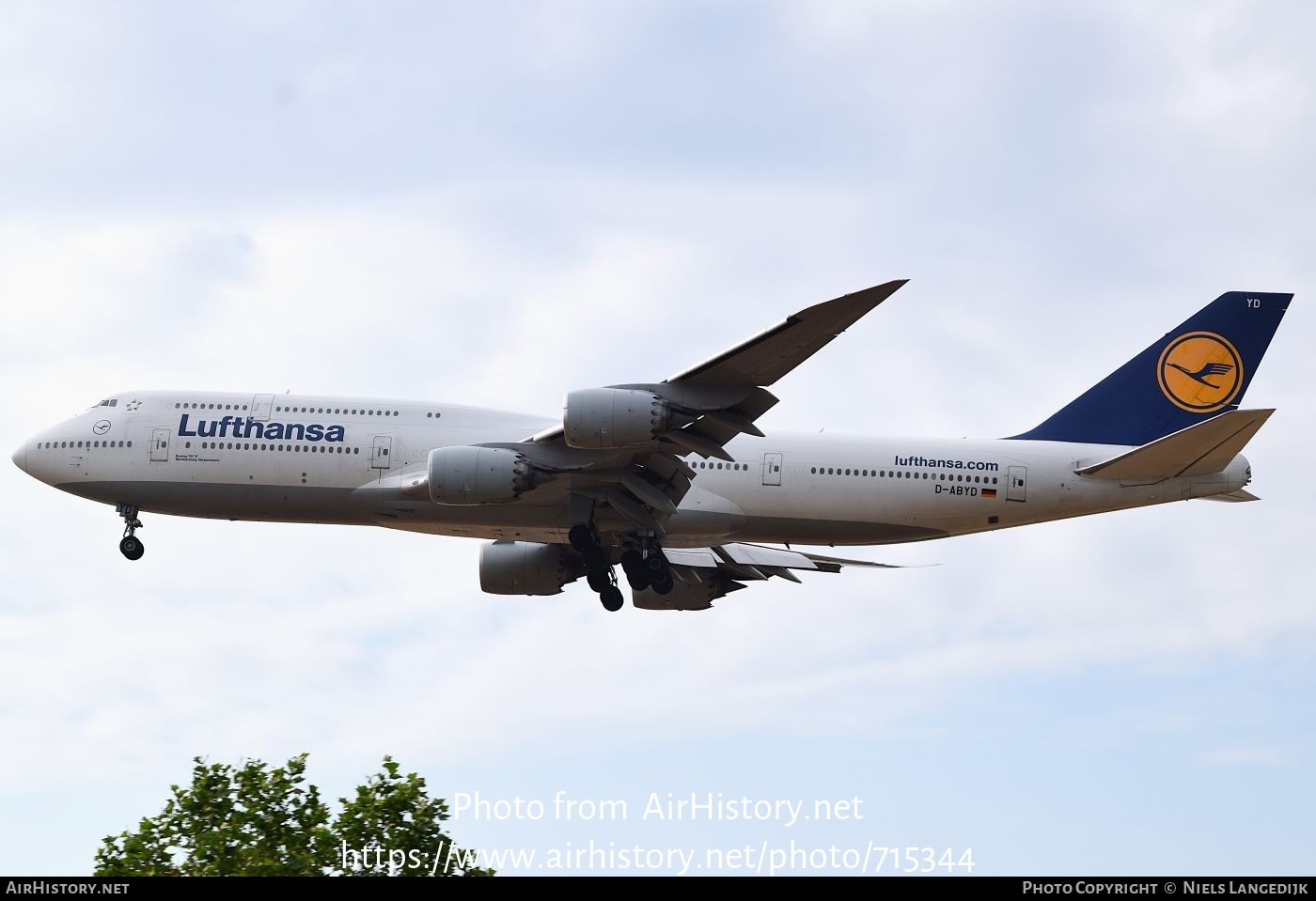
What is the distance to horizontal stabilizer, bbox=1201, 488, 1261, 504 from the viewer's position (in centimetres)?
3494

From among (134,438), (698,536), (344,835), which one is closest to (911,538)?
(698,536)

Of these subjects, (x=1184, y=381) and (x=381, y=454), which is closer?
(x=381, y=454)

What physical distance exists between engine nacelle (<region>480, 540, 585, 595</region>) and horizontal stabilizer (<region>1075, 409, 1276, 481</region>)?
1334 cm

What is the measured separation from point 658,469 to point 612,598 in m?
5.08

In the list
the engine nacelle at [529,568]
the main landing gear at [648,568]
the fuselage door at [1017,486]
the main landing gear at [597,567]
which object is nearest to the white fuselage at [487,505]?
the fuselage door at [1017,486]

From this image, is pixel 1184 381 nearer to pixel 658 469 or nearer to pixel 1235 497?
pixel 1235 497

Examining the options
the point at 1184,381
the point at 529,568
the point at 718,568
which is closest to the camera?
the point at 1184,381

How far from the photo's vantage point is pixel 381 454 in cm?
3528

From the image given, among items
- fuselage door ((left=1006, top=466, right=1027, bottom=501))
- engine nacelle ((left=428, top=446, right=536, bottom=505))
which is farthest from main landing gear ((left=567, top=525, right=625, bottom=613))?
fuselage door ((left=1006, top=466, right=1027, bottom=501))

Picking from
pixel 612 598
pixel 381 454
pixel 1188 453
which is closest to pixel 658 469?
pixel 612 598

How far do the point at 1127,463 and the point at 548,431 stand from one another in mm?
13481

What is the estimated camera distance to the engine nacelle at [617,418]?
30.1 meters

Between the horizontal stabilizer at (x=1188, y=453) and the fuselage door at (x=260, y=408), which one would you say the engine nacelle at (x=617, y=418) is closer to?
the fuselage door at (x=260, y=408)
